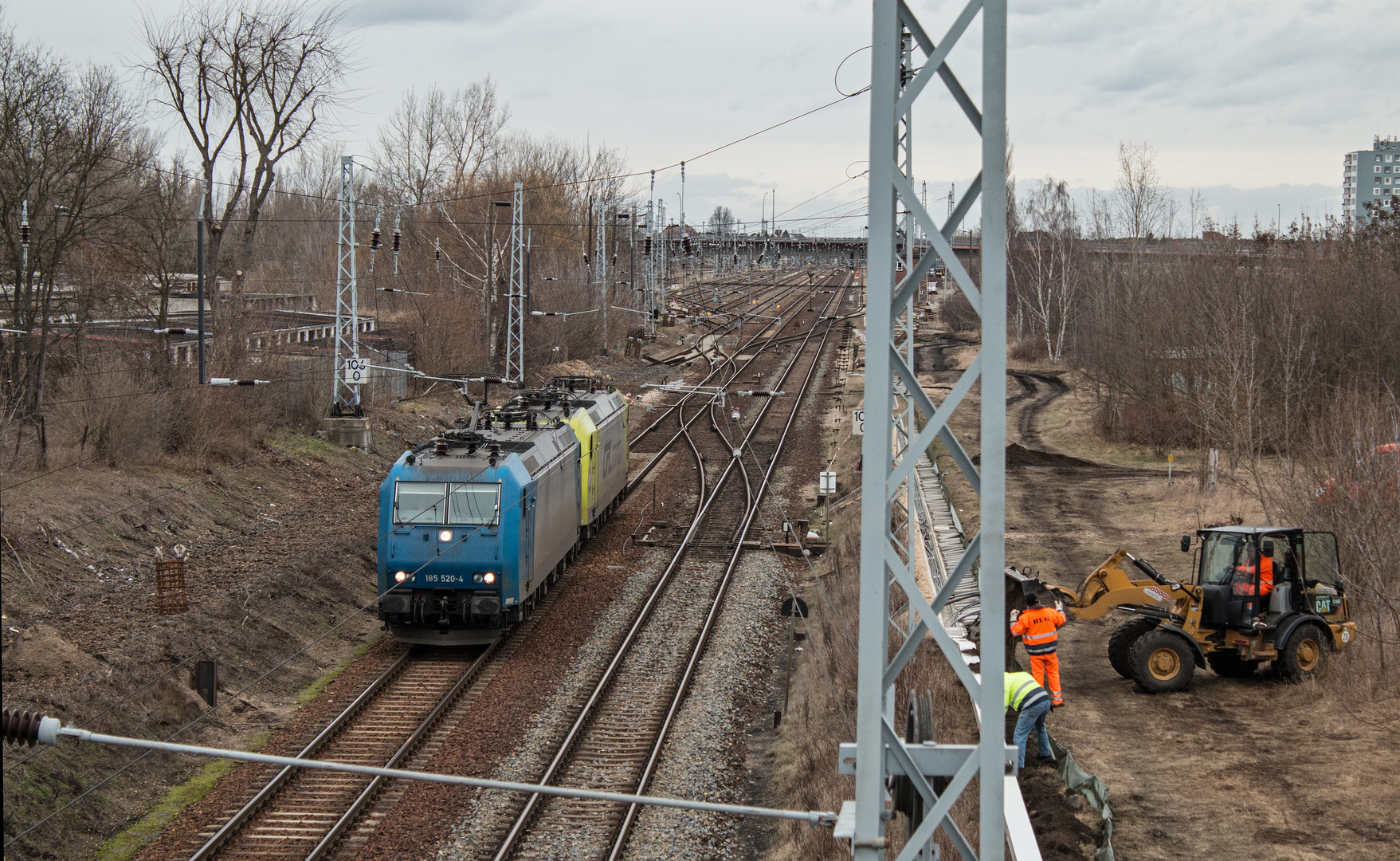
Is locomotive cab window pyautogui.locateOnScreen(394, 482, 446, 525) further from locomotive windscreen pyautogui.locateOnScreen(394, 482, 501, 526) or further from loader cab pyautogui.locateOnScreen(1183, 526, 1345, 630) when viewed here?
loader cab pyautogui.locateOnScreen(1183, 526, 1345, 630)

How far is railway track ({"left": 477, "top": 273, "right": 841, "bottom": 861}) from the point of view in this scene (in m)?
11.3

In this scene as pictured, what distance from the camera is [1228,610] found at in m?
14.4

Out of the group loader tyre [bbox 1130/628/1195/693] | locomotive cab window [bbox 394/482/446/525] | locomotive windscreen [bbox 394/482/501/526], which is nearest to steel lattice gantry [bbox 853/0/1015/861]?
loader tyre [bbox 1130/628/1195/693]

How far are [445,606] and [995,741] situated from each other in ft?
42.6

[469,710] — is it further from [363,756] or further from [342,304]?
[342,304]

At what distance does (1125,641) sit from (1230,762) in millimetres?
2634

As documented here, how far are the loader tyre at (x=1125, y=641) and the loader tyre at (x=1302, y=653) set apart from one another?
163cm

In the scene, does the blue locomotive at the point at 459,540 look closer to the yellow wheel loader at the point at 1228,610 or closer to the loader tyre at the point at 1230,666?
the yellow wheel loader at the point at 1228,610

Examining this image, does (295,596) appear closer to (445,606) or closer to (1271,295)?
(445,606)

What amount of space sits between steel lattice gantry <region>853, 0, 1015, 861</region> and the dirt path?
6.38m

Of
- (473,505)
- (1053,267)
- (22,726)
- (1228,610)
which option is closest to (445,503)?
(473,505)

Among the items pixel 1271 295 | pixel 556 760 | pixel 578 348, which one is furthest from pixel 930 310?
pixel 556 760

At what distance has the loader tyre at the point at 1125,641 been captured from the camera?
14391 millimetres

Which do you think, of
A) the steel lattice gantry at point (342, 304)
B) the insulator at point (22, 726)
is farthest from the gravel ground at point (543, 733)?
the steel lattice gantry at point (342, 304)
